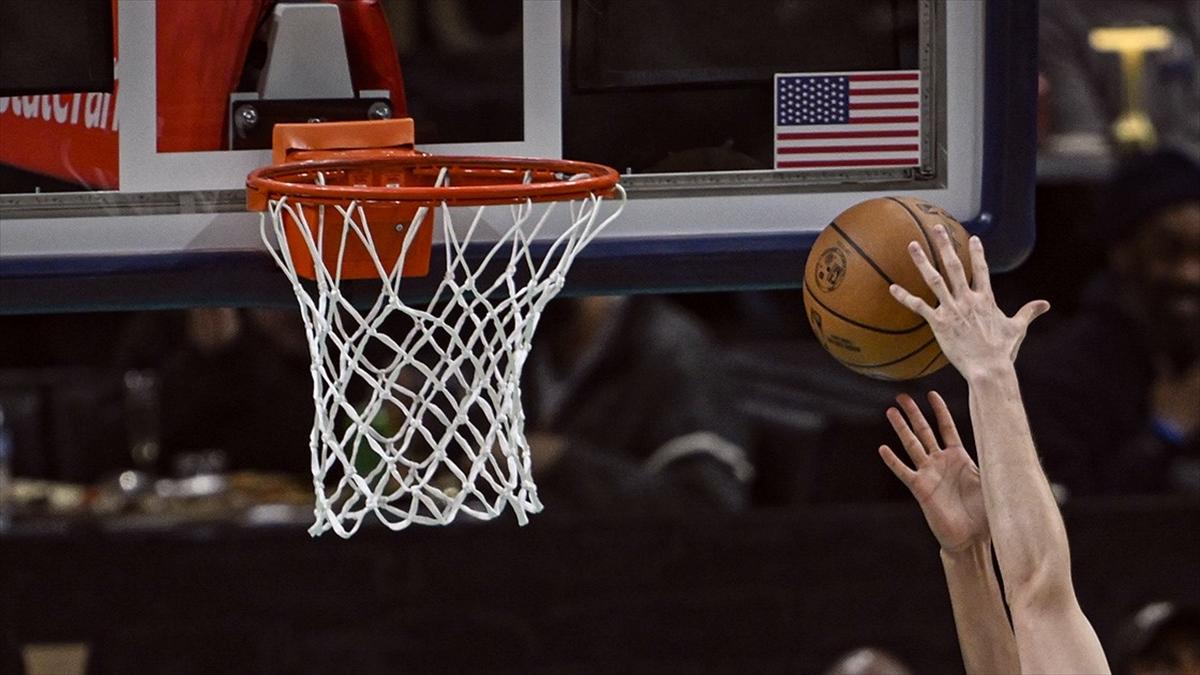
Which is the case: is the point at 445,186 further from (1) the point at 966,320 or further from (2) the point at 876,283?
(1) the point at 966,320

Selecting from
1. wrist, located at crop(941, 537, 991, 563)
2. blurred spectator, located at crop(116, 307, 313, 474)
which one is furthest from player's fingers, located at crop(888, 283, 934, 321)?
blurred spectator, located at crop(116, 307, 313, 474)

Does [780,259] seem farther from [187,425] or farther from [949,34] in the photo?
[187,425]

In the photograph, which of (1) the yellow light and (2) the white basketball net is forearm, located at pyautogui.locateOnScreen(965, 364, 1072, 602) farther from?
(1) the yellow light

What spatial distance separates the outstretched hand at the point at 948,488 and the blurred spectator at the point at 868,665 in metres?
1.86

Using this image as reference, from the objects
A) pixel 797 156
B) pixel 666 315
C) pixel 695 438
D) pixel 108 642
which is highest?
pixel 797 156

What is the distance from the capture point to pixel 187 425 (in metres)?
5.45

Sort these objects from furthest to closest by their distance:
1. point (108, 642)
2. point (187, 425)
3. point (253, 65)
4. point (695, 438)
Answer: point (187, 425), point (695, 438), point (108, 642), point (253, 65)

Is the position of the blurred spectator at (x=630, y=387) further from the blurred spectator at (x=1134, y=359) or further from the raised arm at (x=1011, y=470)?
the raised arm at (x=1011, y=470)

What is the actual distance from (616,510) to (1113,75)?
3219mm

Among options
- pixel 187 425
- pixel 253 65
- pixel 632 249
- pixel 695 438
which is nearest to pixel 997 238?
pixel 632 249

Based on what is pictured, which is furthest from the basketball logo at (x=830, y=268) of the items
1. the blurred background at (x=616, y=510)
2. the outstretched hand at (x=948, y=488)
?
the blurred background at (x=616, y=510)

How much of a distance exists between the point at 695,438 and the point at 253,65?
264 cm

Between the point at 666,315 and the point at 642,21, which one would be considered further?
the point at 666,315

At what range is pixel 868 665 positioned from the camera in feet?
14.3
